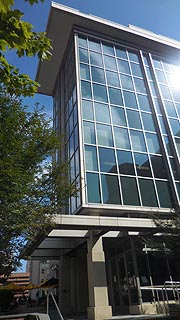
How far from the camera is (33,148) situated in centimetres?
871

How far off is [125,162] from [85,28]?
46.0ft

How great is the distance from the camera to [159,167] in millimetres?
18328

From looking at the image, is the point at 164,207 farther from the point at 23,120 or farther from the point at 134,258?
the point at 23,120

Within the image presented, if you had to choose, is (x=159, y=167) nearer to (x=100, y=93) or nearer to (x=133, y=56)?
(x=100, y=93)

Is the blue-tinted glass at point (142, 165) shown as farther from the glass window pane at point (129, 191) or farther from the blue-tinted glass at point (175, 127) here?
the blue-tinted glass at point (175, 127)

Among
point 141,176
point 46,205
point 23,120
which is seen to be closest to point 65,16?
point 141,176

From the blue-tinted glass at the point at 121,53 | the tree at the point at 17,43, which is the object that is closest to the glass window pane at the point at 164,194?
the blue-tinted glass at the point at 121,53

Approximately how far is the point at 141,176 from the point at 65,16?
16.0 m

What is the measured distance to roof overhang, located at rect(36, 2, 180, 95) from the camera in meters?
22.5

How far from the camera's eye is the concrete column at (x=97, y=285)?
1172 cm

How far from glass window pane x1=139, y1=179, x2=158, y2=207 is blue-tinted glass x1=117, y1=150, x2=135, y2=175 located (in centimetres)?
103

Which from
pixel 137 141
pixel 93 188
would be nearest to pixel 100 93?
pixel 137 141

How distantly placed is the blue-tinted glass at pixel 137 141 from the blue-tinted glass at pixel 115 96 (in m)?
2.78

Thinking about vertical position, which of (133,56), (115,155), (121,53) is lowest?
(115,155)
